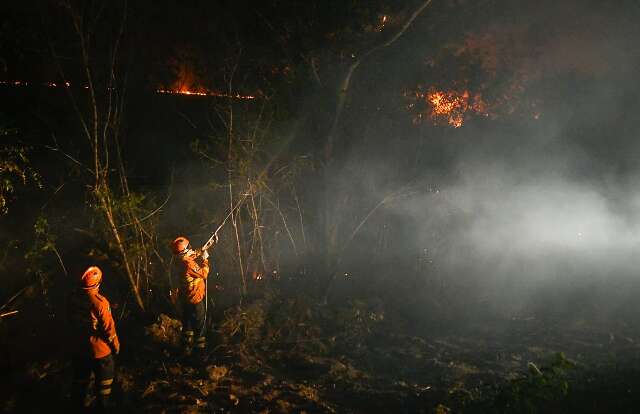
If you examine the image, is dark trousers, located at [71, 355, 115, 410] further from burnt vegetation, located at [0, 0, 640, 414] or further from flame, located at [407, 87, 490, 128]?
flame, located at [407, 87, 490, 128]

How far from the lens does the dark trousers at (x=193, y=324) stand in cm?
674

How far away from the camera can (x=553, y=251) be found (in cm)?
1322

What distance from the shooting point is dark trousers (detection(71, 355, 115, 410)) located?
5.04m

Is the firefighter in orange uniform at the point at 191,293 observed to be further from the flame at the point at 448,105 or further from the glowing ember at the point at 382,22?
the flame at the point at 448,105

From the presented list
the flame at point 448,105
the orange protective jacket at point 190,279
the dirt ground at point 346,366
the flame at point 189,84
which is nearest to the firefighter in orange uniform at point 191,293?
the orange protective jacket at point 190,279

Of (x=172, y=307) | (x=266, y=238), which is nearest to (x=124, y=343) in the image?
(x=172, y=307)

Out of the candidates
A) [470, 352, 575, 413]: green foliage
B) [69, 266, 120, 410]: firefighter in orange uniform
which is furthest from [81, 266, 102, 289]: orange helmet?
[470, 352, 575, 413]: green foliage

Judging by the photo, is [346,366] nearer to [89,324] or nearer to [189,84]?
[89,324]

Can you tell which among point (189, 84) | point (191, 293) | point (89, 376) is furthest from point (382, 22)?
point (89, 376)

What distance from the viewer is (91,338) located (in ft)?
16.2

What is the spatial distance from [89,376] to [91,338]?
59 cm

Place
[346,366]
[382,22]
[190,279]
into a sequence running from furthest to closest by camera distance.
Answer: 1. [382,22]
2. [346,366]
3. [190,279]

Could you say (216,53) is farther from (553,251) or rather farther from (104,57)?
(553,251)

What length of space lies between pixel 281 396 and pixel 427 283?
6.61 meters
